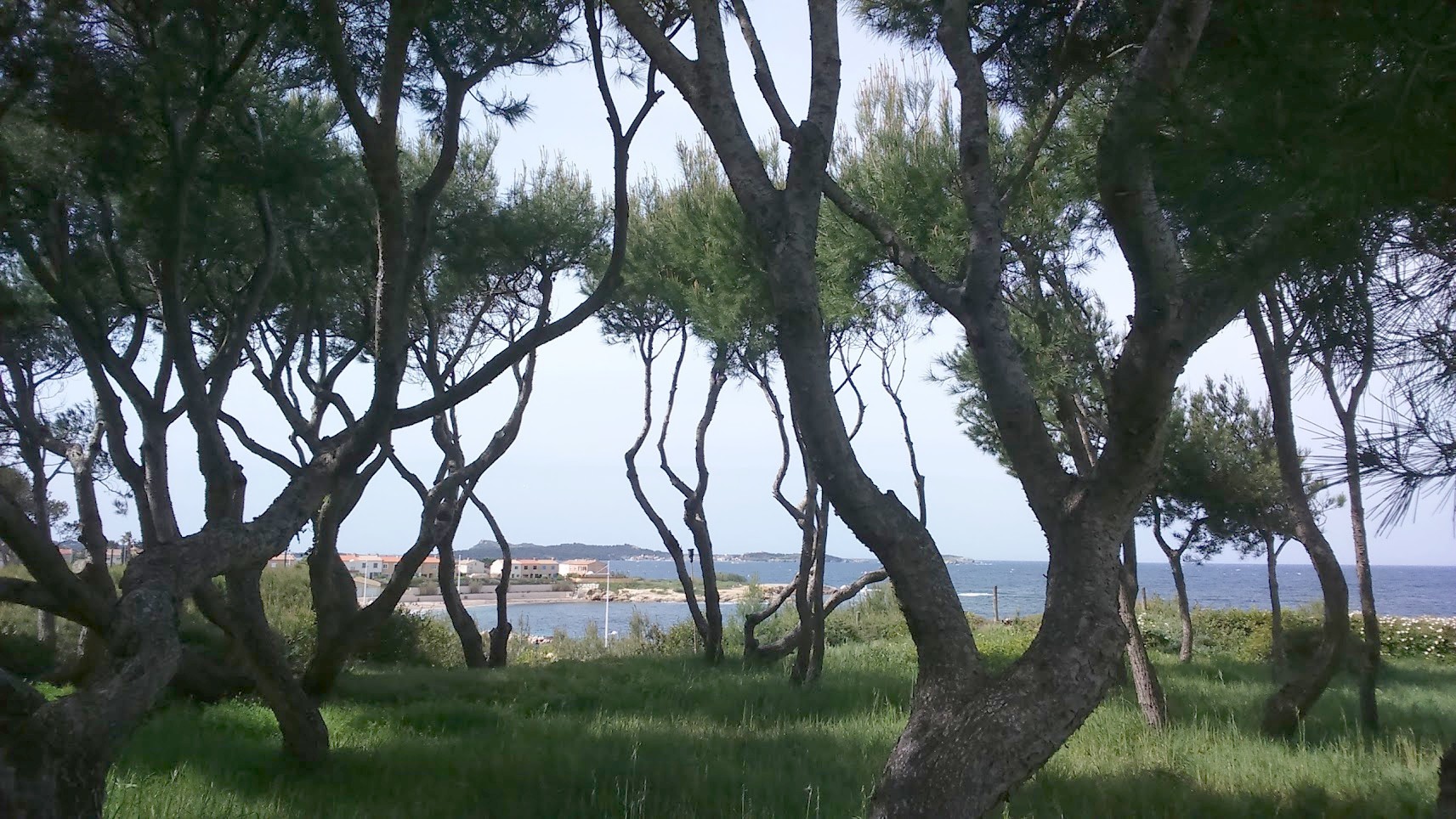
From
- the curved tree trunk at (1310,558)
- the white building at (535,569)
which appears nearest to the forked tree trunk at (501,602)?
the curved tree trunk at (1310,558)

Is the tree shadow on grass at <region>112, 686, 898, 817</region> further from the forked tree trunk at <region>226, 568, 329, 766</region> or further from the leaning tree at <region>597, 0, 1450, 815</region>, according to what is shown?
the leaning tree at <region>597, 0, 1450, 815</region>

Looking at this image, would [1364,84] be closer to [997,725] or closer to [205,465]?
[997,725]

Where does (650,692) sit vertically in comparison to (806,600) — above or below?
below

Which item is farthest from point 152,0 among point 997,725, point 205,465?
point 997,725

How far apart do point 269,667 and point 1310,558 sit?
7047 millimetres

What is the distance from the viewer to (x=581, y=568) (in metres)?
51.6

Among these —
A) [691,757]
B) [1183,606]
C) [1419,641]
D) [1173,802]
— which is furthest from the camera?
[1419,641]

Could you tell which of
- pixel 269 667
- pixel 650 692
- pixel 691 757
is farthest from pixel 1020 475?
pixel 650 692

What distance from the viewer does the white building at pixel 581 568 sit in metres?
48.3

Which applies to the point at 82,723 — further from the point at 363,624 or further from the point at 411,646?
the point at 411,646

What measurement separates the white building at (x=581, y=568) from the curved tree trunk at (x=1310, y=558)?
41.5 metres

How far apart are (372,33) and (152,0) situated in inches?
48.1

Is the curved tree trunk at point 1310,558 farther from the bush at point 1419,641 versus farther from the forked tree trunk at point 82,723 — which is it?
the bush at point 1419,641

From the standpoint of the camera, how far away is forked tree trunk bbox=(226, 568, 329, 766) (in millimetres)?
5316
